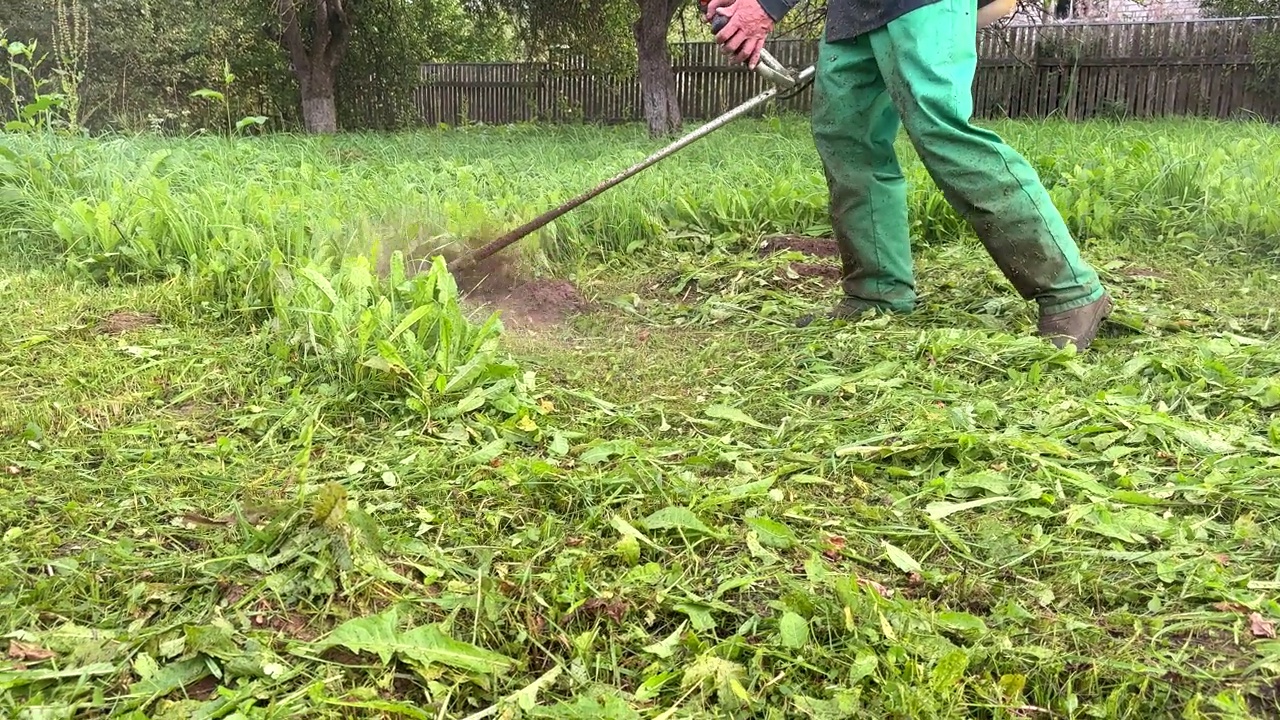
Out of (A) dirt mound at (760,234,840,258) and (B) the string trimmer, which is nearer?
Result: (B) the string trimmer

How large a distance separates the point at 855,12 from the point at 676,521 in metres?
1.62

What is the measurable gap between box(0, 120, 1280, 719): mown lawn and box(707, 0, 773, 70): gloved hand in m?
0.79

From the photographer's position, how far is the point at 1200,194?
12.8ft

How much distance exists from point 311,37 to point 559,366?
29.6ft

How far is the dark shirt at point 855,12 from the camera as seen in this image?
2.40 meters

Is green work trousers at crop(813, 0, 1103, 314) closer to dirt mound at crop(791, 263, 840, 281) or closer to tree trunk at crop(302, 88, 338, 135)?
dirt mound at crop(791, 263, 840, 281)

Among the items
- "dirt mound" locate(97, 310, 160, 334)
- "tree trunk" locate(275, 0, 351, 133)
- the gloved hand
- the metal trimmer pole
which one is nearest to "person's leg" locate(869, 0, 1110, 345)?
the gloved hand

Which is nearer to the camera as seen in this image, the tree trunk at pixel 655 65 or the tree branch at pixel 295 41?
the tree trunk at pixel 655 65

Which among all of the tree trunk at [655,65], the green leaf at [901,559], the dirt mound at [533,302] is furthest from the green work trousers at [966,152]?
the tree trunk at [655,65]

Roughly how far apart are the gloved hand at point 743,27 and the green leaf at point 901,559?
165 centimetres

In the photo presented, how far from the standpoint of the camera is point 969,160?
239 cm

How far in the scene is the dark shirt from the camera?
2.40 metres

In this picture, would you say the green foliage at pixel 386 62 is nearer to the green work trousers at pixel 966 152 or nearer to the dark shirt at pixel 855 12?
the dark shirt at pixel 855 12

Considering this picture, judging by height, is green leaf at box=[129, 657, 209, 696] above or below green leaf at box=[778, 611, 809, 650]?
below
